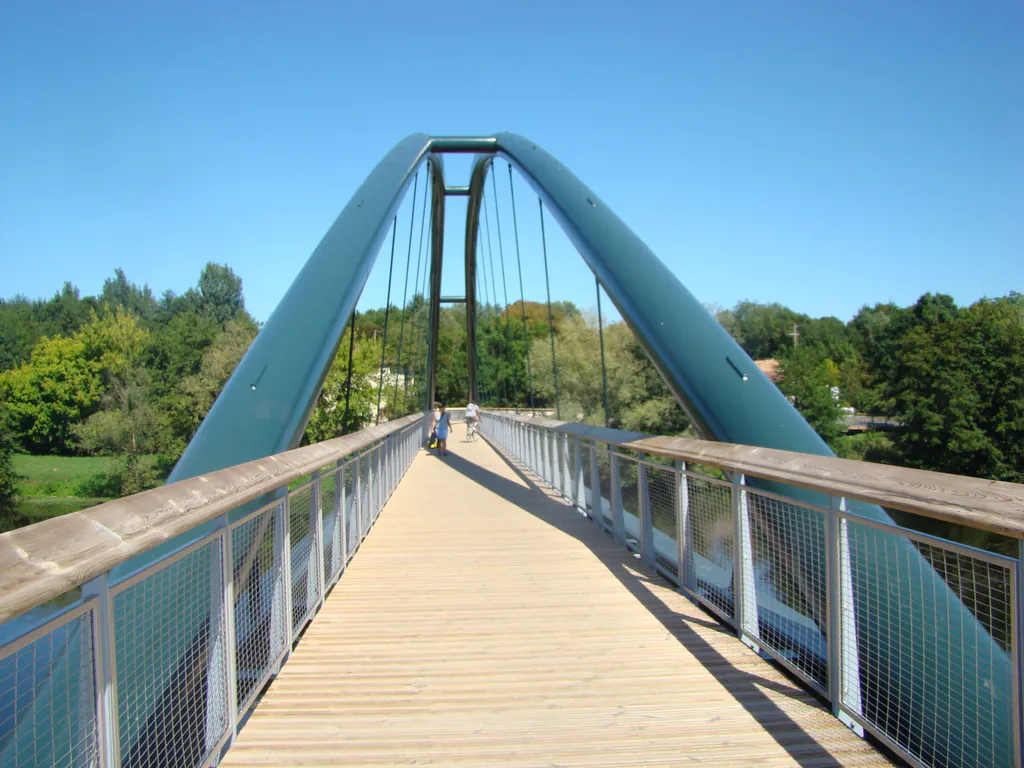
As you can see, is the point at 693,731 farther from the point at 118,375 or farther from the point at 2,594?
the point at 118,375

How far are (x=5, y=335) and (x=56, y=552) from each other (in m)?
64.8

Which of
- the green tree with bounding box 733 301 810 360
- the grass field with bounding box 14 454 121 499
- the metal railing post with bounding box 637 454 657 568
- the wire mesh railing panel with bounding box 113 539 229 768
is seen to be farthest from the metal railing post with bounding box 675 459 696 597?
the green tree with bounding box 733 301 810 360

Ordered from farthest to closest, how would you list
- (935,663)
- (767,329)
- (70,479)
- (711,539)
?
(767,329) → (70,479) → (711,539) → (935,663)

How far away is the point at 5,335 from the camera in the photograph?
55594 mm

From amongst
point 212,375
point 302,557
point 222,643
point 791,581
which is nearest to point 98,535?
point 222,643

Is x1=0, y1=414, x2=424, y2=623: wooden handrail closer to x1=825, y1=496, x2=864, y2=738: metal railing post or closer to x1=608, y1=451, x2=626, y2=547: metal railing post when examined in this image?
x1=825, y1=496, x2=864, y2=738: metal railing post

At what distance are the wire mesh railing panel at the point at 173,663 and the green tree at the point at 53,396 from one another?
150ft

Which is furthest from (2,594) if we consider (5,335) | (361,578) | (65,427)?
(5,335)

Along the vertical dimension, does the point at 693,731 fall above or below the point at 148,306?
below

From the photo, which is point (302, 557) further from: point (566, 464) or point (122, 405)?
point (122, 405)

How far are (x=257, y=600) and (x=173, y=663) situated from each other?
85 centimetres

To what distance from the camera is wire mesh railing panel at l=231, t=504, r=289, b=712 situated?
284 cm

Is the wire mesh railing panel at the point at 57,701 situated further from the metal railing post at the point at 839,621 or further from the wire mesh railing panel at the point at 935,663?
the metal railing post at the point at 839,621

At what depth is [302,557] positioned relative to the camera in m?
3.91
